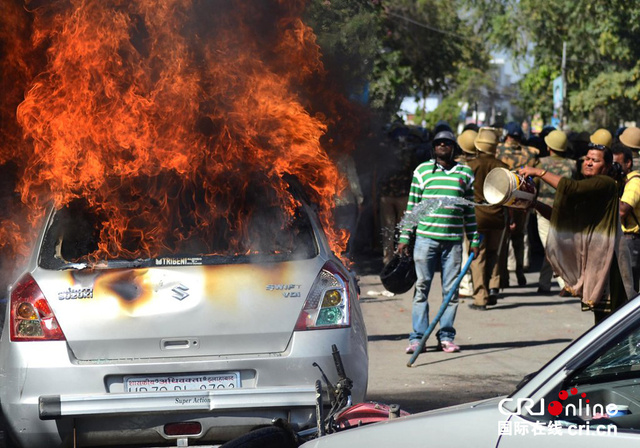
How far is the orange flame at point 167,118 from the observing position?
594 centimetres

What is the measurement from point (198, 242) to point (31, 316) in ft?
3.25

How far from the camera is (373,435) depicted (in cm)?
343

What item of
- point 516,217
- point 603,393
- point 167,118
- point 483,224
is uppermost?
point 167,118

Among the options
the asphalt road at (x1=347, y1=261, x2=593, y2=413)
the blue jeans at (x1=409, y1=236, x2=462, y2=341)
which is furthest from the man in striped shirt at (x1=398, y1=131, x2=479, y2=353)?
the asphalt road at (x1=347, y1=261, x2=593, y2=413)

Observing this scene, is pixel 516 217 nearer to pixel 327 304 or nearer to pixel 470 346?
pixel 470 346

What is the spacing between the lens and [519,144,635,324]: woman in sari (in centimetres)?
732

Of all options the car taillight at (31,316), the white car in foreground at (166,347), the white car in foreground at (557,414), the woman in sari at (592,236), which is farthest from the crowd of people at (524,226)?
the white car in foreground at (557,414)

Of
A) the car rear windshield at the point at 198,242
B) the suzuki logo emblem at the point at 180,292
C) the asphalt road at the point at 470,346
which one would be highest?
the car rear windshield at the point at 198,242

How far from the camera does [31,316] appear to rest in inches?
215

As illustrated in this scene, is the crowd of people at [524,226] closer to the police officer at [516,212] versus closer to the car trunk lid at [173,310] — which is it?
the police officer at [516,212]

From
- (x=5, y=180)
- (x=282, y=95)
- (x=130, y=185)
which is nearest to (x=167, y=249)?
(x=130, y=185)

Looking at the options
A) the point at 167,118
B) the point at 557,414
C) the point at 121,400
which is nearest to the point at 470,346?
the point at 167,118

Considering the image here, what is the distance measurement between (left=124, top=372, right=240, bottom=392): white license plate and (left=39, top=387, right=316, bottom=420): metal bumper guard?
57 mm
